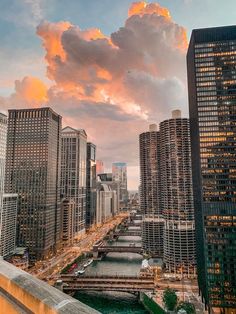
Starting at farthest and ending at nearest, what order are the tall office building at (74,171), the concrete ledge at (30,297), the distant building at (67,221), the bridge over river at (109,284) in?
1. the tall office building at (74,171)
2. the distant building at (67,221)
3. the bridge over river at (109,284)
4. the concrete ledge at (30,297)

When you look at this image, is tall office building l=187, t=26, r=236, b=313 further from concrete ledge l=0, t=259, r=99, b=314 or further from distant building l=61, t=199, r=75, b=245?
distant building l=61, t=199, r=75, b=245

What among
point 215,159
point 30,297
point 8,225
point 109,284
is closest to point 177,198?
point 215,159

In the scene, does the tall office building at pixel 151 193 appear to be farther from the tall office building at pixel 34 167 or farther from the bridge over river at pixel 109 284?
the tall office building at pixel 34 167

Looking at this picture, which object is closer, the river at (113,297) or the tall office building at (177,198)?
the river at (113,297)

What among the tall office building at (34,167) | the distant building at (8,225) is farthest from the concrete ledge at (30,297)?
the tall office building at (34,167)

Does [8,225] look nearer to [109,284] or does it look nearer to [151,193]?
[109,284]

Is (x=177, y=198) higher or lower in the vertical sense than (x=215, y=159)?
lower

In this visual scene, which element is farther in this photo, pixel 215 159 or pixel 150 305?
pixel 215 159
